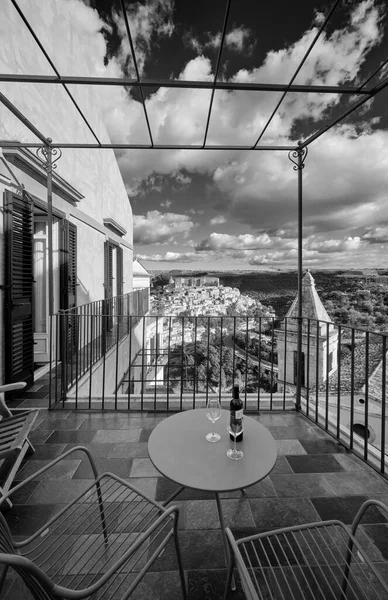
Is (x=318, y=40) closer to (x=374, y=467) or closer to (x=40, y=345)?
(x=374, y=467)

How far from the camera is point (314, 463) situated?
2146mm

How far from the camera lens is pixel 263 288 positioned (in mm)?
10711

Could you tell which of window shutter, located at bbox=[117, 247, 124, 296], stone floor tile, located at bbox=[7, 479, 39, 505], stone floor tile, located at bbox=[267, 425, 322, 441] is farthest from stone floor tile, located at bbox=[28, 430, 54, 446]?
window shutter, located at bbox=[117, 247, 124, 296]

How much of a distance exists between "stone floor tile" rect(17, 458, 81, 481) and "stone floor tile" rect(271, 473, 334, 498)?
1.49 meters

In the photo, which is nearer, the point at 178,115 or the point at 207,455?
the point at 207,455

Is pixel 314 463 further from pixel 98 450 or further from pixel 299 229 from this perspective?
pixel 299 229

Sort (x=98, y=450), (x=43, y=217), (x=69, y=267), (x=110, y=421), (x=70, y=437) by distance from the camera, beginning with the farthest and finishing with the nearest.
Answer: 1. (x=69, y=267)
2. (x=43, y=217)
3. (x=110, y=421)
4. (x=70, y=437)
5. (x=98, y=450)

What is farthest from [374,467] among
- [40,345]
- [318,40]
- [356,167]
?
[356,167]

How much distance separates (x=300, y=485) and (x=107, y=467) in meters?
1.42

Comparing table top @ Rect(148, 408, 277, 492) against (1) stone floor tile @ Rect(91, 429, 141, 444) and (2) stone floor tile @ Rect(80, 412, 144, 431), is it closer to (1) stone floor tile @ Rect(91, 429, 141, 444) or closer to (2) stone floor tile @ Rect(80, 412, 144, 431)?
(1) stone floor tile @ Rect(91, 429, 141, 444)

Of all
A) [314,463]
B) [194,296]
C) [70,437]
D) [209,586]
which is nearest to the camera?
[209,586]

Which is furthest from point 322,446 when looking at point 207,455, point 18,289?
point 18,289

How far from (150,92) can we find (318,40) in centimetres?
130

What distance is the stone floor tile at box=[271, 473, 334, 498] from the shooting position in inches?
72.6
